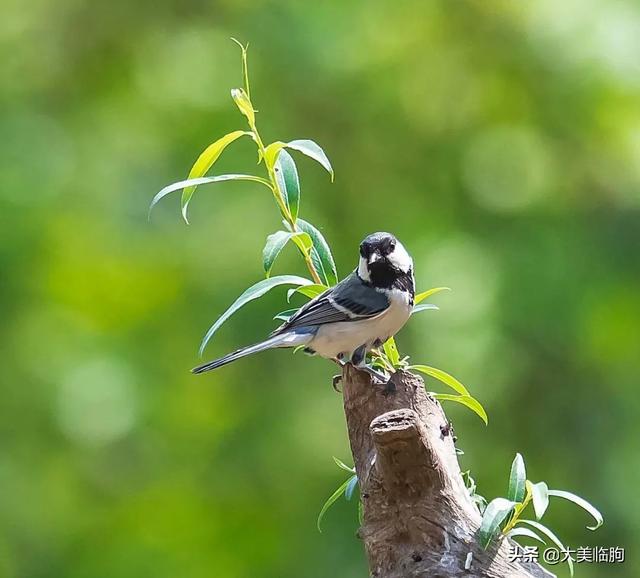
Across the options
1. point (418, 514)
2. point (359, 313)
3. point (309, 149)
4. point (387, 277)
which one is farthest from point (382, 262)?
point (418, 514)

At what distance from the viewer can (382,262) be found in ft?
7.18

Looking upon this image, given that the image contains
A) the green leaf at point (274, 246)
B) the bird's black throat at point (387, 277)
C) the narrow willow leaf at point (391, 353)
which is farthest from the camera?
the bird's black throat at point (387, 277)

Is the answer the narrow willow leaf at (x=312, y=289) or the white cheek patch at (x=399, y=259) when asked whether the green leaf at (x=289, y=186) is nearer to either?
the narrow willow leaf at (x=312, y=289)

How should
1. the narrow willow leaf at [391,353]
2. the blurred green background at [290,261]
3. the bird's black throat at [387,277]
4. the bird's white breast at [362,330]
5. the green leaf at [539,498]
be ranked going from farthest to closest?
the blurred green background at [290,261] → the bird's black throat at [387,277] → the bird's white breast at [362,330] → the narrow willow leaf at [391,353] → the green leaf at [539,498]

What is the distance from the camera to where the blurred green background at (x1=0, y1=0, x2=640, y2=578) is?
3590mm

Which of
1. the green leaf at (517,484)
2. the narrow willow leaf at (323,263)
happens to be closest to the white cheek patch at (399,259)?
the narrow willow leaf at (323,263)

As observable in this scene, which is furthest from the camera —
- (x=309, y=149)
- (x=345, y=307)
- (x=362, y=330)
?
(x=345, y=307)

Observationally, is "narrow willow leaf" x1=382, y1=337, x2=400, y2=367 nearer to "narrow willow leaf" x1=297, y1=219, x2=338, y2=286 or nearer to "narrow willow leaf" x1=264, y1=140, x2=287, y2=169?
"narrow willow leaf" x1=297, y1=219, x2=338, y2=286

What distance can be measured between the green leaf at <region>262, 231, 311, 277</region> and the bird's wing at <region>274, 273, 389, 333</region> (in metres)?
0.39

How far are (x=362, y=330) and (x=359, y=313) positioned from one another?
0.34 feet

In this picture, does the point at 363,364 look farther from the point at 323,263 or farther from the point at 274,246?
the point at 274,246

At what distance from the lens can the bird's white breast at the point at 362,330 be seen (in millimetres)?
1980

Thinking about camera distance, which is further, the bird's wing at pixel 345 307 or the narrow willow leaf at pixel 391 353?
the bird's wing at pixel 345 307

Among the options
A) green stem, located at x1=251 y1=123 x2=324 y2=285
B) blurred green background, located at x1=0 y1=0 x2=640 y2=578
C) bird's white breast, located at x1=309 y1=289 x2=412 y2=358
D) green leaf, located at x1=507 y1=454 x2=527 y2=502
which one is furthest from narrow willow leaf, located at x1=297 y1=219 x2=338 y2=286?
blurred green background, located at x1=0 y1=0 x2=640 y2=578
